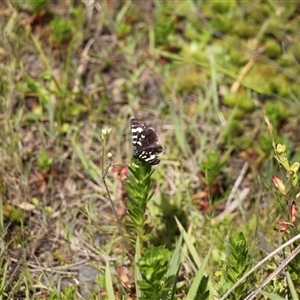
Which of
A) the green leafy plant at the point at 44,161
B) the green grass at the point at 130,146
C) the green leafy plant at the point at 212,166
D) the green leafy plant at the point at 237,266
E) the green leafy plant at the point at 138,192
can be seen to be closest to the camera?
the green leafy plant at the point at 237,266

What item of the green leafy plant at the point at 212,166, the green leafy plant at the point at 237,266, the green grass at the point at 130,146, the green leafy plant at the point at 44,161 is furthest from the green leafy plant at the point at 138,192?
the green leafy plant at the point at 44,161

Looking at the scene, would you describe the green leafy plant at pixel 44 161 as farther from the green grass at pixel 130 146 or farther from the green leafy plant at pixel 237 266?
the green leafy plant at pixel 237 266

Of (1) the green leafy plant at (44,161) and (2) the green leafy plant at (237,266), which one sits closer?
(2) the green leafy plant at (237,266)

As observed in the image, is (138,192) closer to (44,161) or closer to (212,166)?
(212,166)

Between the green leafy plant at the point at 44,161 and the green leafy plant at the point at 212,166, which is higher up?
the green leafy plant at the point at 212,166

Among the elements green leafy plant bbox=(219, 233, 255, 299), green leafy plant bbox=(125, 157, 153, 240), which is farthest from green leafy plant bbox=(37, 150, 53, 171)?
green leafy plant bbox=(219, 233, 255, 299)

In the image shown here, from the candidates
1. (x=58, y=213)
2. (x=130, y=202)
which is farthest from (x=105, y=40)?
(x=130, y=202)

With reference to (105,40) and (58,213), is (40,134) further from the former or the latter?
(105,40)

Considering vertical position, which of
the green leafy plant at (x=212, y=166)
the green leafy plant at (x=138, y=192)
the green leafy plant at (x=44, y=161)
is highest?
the green leafy plant at (x=138, y=192)

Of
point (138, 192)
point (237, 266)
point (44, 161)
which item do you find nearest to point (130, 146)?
point (44, 161)
